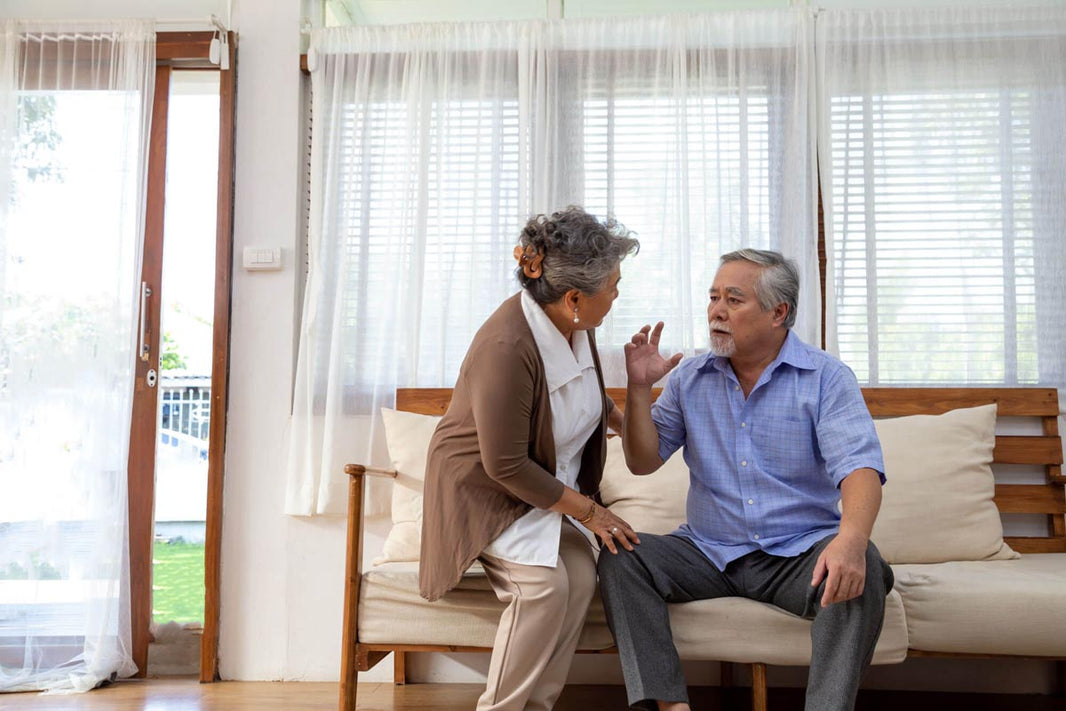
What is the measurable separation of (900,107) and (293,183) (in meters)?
2.03

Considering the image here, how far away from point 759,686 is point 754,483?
447 mm

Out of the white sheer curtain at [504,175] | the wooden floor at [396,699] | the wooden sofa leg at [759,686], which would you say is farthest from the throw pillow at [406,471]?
the wooden sofa leg at [759,686]

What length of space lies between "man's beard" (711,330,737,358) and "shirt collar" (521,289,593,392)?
322 mm

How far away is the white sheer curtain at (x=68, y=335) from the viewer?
115 inches

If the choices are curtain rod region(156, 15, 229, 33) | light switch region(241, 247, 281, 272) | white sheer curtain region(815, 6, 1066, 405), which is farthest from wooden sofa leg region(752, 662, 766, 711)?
curtain rod region(156, 15, 229, 33)

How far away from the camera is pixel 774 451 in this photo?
2055mm

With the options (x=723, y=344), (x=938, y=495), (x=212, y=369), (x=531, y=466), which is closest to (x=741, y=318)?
(x=723, y=344)

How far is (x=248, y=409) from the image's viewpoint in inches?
121

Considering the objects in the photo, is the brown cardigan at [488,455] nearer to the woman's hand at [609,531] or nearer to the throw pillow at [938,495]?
the woman's hand at [609,531]

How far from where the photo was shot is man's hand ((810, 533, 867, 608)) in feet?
5.78

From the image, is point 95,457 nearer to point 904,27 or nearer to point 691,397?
point 691,397

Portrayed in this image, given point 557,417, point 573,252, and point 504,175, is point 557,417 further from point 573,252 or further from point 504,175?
point 504,175

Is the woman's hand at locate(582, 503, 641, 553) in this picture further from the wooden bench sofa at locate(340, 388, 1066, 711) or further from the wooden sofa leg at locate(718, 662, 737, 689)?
the wooden sofa leg at locate(718, 662, 737, 689)

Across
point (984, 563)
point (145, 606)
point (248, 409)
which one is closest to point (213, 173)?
point (248, 409)
